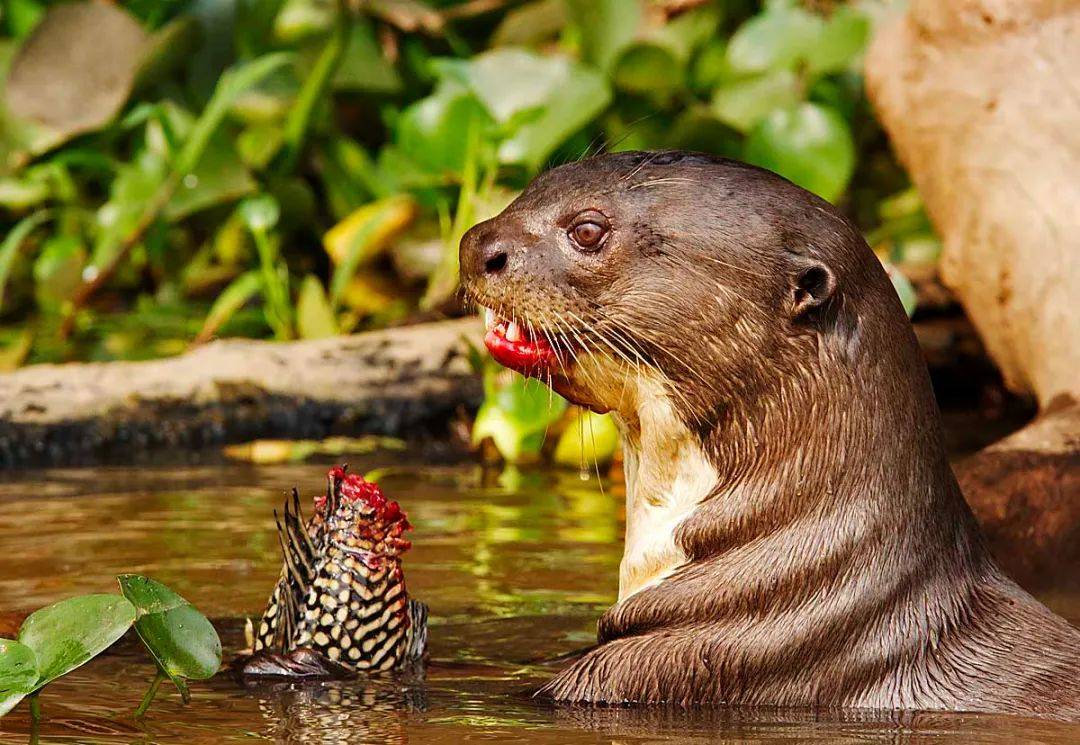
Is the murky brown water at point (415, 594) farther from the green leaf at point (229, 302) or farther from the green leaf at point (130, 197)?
the green leaf at point (130, 197)

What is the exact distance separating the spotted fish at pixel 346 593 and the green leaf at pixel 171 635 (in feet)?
1.31

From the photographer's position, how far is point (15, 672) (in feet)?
9.19

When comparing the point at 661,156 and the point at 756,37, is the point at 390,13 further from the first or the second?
the point at 661,156

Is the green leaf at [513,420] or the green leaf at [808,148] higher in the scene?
the green leaf at [808,148]

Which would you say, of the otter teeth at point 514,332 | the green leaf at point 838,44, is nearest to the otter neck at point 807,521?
the otter teeth at point 514,332

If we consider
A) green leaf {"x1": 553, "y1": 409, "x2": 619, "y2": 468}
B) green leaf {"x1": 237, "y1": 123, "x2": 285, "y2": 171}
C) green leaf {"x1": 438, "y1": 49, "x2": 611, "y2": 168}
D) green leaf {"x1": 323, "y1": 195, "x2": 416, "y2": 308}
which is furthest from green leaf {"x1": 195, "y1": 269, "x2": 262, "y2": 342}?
green leaf {"x1": 553, "y1": 409, "x2": 619, "y2": 468}

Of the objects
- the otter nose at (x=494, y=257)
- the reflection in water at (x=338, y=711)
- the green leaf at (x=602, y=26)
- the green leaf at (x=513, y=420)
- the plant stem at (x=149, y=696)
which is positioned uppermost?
the green leaf at (x=602, y=26)

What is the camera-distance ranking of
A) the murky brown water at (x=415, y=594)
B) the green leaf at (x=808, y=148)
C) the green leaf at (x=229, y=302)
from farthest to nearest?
the green leaf at (x=229, y=302), the green leaf at (x=808, y=148), the murky brown water at (x=415, y=594)

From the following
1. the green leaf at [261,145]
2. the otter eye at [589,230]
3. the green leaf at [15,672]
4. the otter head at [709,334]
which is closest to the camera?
the green leaf at [15,672]

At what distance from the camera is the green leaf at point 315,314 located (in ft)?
24.4

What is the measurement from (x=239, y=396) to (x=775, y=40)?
9.75ft

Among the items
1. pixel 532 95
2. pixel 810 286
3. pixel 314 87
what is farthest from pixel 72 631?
pixel 314 87

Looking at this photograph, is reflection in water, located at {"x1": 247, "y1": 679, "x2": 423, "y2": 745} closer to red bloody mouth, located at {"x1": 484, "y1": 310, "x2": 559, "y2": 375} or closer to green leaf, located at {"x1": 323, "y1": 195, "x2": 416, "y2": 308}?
red bloody mouth, located at {"x1": 484, "y1": 310, "x2": 559, "y2": 375}

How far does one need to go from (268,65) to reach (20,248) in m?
2.37
